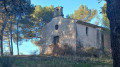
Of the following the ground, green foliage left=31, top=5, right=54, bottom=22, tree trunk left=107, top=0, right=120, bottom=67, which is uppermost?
A: green foliage left=31, top=5, right=54, bottom=22

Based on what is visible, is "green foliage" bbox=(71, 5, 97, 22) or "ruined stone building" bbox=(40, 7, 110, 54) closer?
"ruined stone building" bbox=(40, 7, 110, 54)

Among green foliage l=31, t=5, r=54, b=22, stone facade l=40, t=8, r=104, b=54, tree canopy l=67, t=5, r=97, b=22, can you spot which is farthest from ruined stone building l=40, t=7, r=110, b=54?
tree canopy l=67, t=5, r=97, b=22

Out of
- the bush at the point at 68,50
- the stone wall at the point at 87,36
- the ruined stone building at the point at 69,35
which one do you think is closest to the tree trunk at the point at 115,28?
the bush at the point at 68,50

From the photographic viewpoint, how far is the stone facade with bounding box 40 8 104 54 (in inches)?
958

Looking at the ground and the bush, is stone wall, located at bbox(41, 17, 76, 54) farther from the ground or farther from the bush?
the ground

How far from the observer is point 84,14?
129ft

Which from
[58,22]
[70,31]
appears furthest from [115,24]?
[58,22]

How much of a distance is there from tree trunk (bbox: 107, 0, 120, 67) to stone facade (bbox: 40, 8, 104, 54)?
16.5 meters

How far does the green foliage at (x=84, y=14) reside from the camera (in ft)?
129

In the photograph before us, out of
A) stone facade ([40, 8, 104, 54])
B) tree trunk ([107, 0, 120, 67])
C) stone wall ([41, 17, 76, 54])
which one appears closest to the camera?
tree trunk ([107, 0, 120, 67])

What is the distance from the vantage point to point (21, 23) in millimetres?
28578

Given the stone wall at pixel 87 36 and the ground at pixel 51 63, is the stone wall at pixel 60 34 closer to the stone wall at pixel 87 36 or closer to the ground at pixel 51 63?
the stone wall at pixel 87 36

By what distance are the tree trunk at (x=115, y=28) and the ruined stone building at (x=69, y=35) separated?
669 inches

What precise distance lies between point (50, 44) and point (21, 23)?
5796 mm
